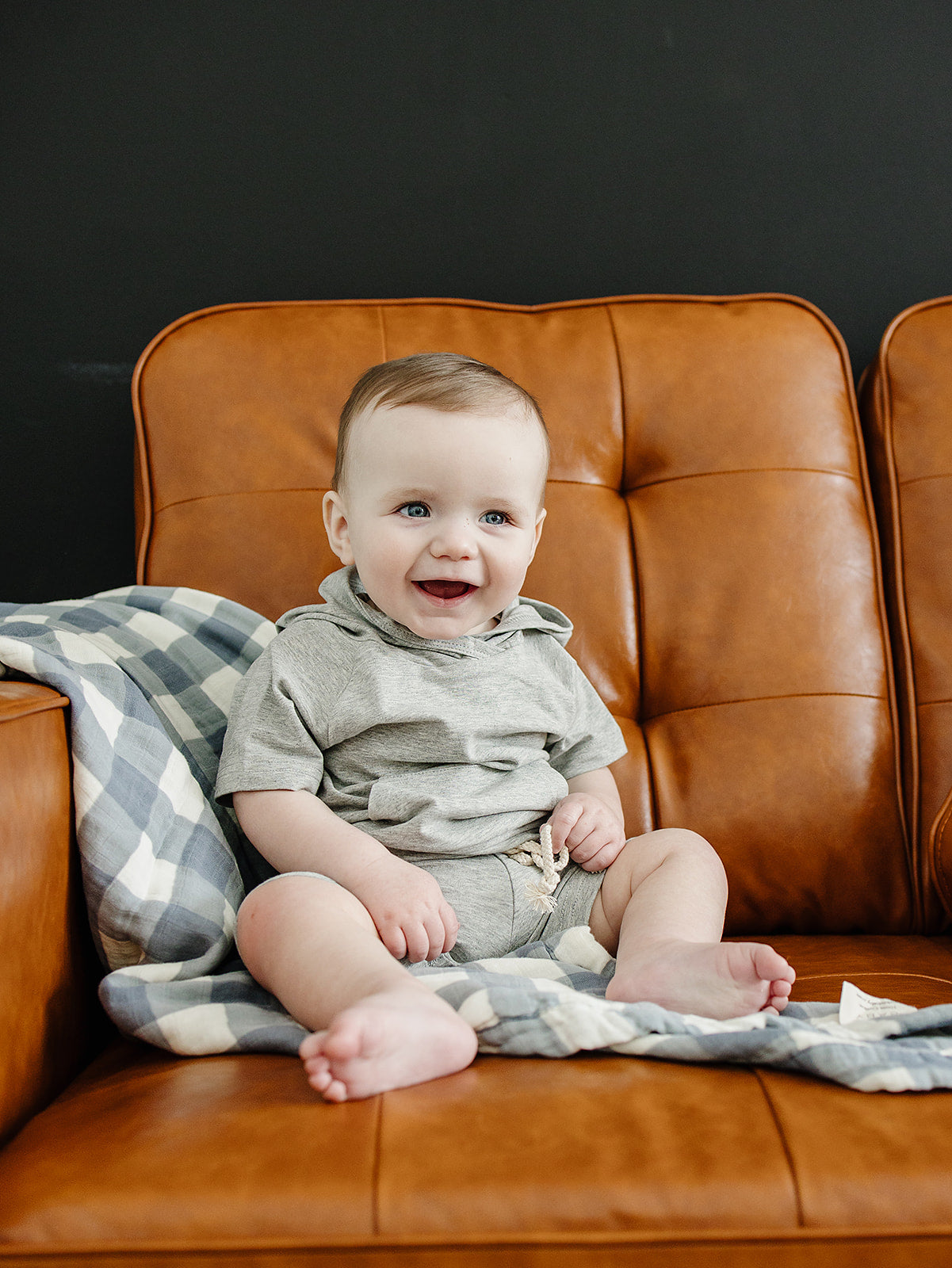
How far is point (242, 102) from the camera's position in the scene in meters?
1.54

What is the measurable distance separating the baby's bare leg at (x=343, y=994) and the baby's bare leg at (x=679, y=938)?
0.54ft

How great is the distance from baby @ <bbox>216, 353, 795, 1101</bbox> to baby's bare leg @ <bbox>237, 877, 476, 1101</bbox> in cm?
2

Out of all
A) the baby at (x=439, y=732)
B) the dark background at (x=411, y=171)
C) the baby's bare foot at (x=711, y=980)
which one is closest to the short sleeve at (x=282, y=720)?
the baby at (x=439, y=732)

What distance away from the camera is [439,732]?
0.95m

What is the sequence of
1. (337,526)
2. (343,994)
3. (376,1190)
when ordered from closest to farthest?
(376,1190), (343,994), (337,526)

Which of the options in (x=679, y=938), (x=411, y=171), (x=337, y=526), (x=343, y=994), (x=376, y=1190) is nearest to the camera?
(x=376, y=1190)

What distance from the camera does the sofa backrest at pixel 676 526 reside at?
1109 mm

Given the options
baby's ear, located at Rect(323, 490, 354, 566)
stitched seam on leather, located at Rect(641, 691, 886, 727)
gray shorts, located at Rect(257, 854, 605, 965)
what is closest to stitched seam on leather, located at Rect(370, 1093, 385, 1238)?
gray shorts, located at Rect(257, 854, 605, 965)

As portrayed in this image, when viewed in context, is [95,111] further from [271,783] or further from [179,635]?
[271,783]

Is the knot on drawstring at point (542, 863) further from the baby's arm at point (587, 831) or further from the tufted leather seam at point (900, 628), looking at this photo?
the tufted leather seam at point (900, 628)

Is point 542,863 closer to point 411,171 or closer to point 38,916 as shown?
point 38,916

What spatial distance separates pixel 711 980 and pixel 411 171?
135 cm

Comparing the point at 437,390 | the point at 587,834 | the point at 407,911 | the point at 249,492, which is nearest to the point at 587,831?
the point at 587,834

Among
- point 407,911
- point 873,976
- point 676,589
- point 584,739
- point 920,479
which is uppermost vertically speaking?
point 920,479
